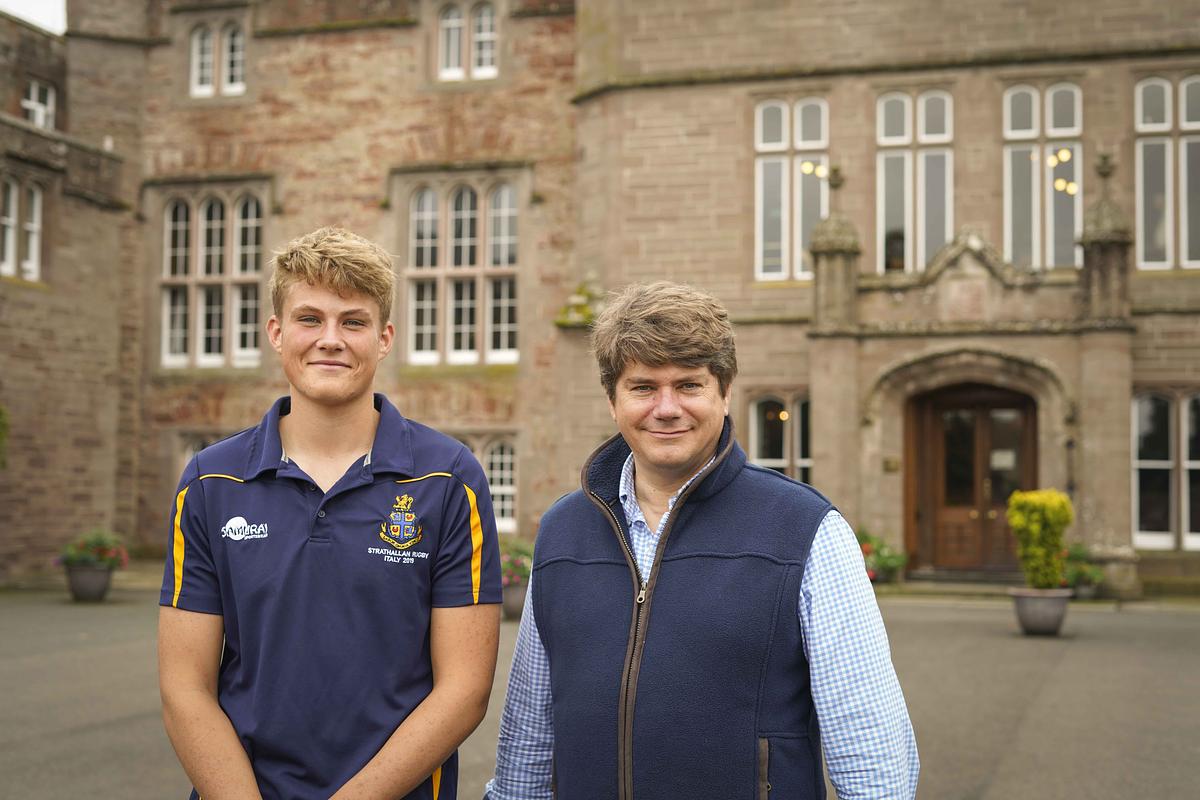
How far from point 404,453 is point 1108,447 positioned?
1482 cm

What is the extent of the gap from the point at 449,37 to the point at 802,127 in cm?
665

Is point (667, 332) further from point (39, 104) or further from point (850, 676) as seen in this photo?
point (39, 104)

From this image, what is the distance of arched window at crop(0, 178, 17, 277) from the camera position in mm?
18094

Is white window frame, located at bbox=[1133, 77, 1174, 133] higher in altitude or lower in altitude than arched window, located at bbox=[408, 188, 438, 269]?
higher

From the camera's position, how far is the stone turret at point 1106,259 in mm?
16000

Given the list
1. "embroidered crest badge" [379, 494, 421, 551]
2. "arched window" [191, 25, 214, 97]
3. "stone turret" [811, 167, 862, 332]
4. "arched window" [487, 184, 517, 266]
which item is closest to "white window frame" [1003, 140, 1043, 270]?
"stone turret" [811, 167, 862, 332]

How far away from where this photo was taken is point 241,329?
73.0ft

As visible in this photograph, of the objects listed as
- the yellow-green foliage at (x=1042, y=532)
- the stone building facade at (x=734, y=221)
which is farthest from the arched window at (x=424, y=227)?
the yellow-green foliage at (x=1042, y=532)

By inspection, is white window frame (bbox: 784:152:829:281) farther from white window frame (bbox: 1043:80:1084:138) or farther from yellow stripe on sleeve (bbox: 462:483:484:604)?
yellow stripe on sleeve (bbox: 462:483:484:604)

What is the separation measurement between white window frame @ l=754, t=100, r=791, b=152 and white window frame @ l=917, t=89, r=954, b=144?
6.12 feet

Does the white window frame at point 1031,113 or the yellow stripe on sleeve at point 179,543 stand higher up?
the white window frame at point 1031,113

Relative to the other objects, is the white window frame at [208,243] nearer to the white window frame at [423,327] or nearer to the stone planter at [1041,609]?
the white window frame at [423,327]

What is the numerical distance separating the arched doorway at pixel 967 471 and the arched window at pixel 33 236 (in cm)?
1290

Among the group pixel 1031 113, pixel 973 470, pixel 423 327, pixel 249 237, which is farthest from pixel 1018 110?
pixel 249 237
